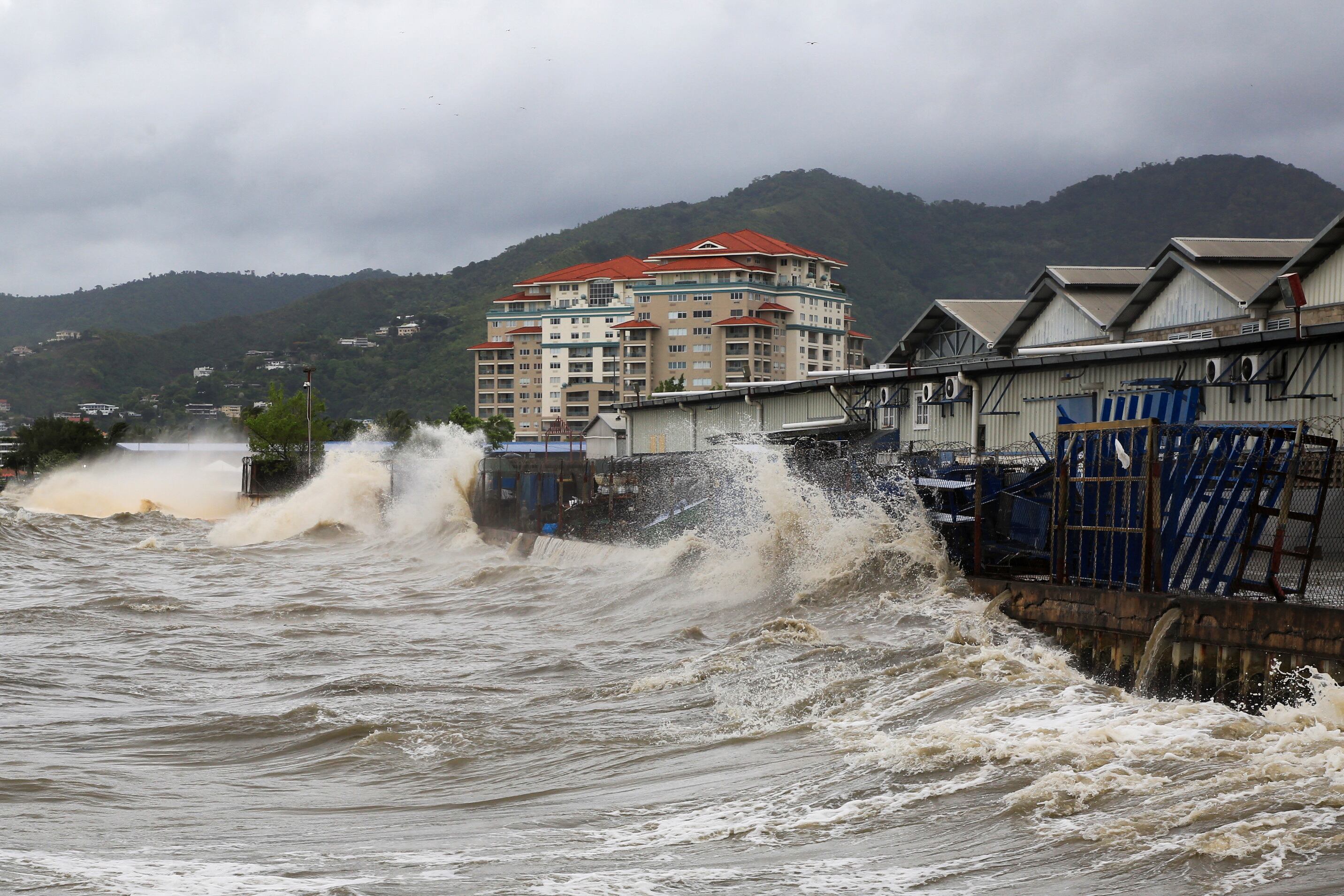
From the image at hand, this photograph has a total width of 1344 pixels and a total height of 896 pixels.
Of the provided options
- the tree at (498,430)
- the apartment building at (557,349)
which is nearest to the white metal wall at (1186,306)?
the tree at (498,430)

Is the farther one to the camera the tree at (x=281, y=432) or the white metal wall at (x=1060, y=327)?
the tree at (x=281, y=432)

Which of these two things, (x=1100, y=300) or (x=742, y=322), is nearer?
(x=1100, y=300)

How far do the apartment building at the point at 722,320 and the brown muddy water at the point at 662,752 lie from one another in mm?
113225

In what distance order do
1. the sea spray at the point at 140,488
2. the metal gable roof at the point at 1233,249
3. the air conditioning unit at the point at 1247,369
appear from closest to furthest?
the air conditioning unit at the point at 1247,369 < the metal gable roof at the point at 1233,249 < the sea spray at the point at 140,488

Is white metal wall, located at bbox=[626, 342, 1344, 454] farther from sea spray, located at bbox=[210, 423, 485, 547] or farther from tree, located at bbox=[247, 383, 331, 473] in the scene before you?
tree, located at bbox=[247, 383, 331, 473]

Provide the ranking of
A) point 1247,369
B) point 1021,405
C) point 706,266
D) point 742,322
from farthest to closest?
1. point 706,266
2. point 742,322
3. point 1021,405
4. point 1247,369

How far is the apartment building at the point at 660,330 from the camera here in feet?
450

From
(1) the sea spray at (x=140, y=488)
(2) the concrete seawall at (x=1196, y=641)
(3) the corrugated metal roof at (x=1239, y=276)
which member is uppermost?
(3) the corrugated metal roof at (x=1239, y=276)

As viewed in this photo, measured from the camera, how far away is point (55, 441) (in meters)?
102

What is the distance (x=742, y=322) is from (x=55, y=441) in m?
67.2

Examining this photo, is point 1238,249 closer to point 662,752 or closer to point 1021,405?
point 1021,405

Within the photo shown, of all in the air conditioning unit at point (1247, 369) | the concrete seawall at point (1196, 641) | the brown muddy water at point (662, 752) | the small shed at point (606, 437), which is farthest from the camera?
the small shed at point (606, 437)

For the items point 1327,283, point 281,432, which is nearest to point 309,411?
point 281,432

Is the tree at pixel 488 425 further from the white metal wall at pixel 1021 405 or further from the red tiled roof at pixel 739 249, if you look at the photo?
the white metal wall at pixel 1021 405
